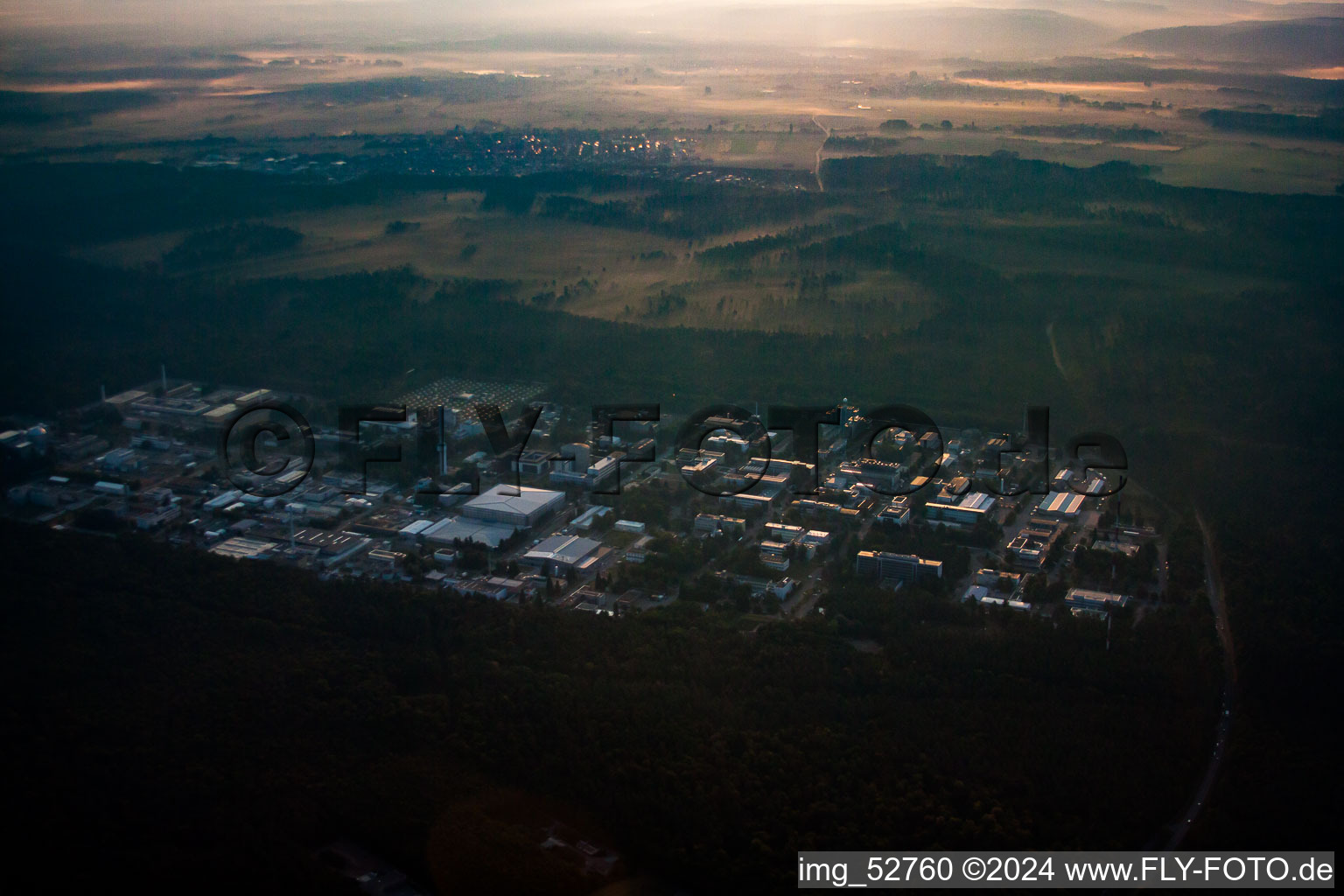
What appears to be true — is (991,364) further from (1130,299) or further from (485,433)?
(485,433)

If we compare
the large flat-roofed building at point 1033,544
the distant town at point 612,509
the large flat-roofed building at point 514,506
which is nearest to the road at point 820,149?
the distant town at point 612,509

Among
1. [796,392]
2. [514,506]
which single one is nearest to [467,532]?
[514,506]

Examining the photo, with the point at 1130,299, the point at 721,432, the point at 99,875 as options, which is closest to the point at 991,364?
the point at 1130,299

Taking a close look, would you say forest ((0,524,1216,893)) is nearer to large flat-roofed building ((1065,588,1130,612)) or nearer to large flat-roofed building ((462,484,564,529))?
large flat-roofed building ((1065,588,1130,612))

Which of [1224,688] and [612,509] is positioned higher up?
[612,509]

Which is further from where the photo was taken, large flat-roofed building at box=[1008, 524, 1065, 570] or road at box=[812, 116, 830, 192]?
road at box=[812, 116, 830, 192]

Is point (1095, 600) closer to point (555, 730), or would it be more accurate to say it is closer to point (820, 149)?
point (555, 730)

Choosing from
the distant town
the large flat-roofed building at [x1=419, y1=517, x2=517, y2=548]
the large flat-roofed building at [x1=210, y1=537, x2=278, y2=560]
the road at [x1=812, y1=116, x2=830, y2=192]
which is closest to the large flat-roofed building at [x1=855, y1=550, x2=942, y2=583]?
the distant town

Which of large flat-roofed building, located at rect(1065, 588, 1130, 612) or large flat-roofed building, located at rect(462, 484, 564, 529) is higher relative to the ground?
large flat-roofed building, located at rect(462, 484, 564, 529)
